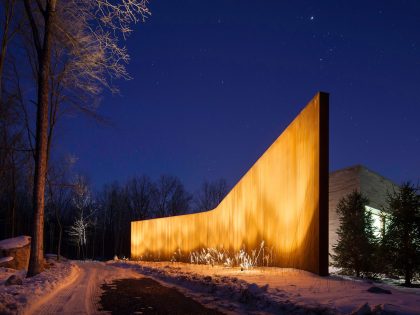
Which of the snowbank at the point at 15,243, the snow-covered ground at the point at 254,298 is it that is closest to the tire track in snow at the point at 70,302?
the snow-covered ground at the point at 254,298

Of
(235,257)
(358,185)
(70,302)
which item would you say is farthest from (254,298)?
(358,185)

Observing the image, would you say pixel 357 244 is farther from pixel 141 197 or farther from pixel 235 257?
pixel 141 197

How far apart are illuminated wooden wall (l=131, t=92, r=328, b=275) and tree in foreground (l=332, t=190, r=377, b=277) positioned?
2861 mm

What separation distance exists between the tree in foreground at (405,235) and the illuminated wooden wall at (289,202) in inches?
131

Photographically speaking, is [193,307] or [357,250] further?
[357,250]

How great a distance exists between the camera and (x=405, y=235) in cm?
1274

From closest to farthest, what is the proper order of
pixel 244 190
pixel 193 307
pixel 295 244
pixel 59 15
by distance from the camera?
pixel 193 307 < pixel 295 244 < pixel 59 15 < pixel 244 190

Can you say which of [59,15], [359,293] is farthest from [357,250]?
[59,15]

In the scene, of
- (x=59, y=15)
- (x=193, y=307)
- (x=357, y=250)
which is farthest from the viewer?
(x=357, y=250)

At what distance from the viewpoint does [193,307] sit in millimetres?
6625

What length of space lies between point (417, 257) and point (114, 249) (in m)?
54.3

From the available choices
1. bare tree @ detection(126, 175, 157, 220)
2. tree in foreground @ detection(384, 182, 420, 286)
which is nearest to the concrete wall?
tree in foreground @ detection(384, 182, 420, 286)

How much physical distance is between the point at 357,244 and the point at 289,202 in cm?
360

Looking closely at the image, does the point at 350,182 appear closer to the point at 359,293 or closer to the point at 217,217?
the point at 217,217
